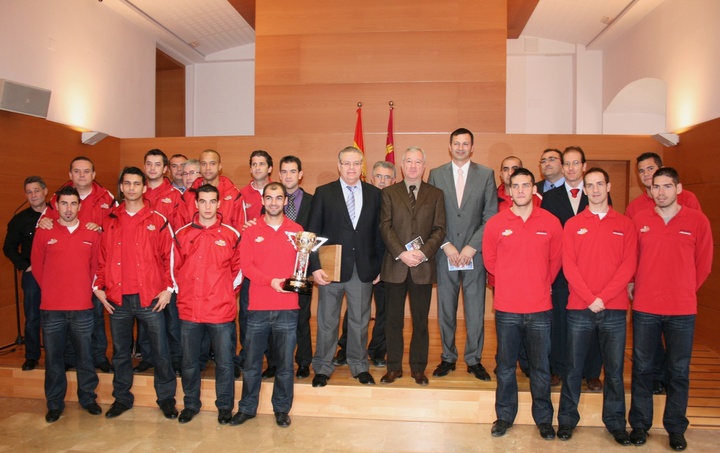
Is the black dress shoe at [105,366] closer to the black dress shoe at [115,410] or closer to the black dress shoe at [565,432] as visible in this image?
the black dress shoe at [115,410]

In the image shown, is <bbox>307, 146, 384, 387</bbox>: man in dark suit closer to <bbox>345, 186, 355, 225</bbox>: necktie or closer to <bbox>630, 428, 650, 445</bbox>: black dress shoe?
<bbox>345, 186, 355, 225</bbox>: necktie

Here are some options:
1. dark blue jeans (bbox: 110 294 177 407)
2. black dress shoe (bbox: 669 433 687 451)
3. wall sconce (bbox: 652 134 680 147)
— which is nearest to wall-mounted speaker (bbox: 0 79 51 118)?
dark blue jeans (bbox: 110 294 177 407)

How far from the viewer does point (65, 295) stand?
3572 mm

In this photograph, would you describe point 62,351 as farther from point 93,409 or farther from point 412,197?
point 412,197

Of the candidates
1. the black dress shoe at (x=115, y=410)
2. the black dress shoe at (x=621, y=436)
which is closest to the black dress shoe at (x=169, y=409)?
the black dress shoe at (x=115, y=410)

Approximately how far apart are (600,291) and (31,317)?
4.28m

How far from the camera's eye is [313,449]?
315cm

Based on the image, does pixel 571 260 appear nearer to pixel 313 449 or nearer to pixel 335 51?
pixel 313 449

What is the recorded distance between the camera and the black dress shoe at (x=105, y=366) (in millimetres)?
3987

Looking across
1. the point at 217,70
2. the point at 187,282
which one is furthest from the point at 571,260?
the point at 217,70

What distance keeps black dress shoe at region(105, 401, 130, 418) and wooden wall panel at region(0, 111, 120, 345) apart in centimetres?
214

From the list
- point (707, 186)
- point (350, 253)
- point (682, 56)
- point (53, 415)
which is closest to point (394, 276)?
point (350, 253)

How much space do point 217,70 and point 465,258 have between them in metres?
8.32

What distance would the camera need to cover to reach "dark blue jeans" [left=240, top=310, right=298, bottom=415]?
340 cm
